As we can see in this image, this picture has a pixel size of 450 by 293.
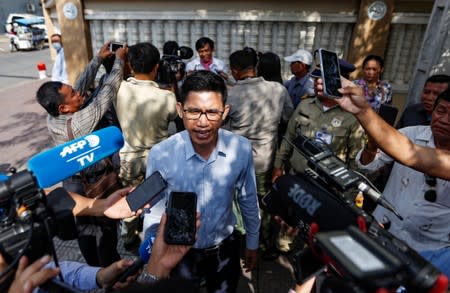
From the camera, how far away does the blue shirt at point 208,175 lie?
1.78 meters

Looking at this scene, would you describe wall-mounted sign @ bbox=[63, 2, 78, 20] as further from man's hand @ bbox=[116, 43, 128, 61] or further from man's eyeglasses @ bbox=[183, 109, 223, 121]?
man's eyeglasses @ bbox=[183, 109, 223, 121]

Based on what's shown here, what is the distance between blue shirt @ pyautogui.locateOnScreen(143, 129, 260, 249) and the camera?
178 cm

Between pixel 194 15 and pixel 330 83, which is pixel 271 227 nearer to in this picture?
pixel 330 83

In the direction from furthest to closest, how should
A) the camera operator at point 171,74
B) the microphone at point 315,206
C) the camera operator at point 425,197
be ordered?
the camera operator at point 171,74 < the camera operator at point 425,197 < the microphone at point 315,206

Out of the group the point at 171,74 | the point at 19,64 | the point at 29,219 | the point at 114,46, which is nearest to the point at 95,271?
the point at 29,219

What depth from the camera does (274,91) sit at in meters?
2.76

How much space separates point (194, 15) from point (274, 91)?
132 inches

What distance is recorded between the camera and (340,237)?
69 cm

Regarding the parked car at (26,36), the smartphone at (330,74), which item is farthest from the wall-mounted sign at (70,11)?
the parked car at (26,36)

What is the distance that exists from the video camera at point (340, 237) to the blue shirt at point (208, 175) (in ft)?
2.12

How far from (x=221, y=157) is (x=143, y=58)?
1374 mm

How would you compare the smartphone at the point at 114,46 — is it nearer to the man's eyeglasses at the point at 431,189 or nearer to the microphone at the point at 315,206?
the microphone at the point at 315,206

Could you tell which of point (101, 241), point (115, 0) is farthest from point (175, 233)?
point (115, 0)

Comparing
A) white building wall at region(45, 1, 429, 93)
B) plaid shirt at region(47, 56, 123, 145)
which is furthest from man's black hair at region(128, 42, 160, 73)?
white building wall at region(45, 1, 429, 93)
